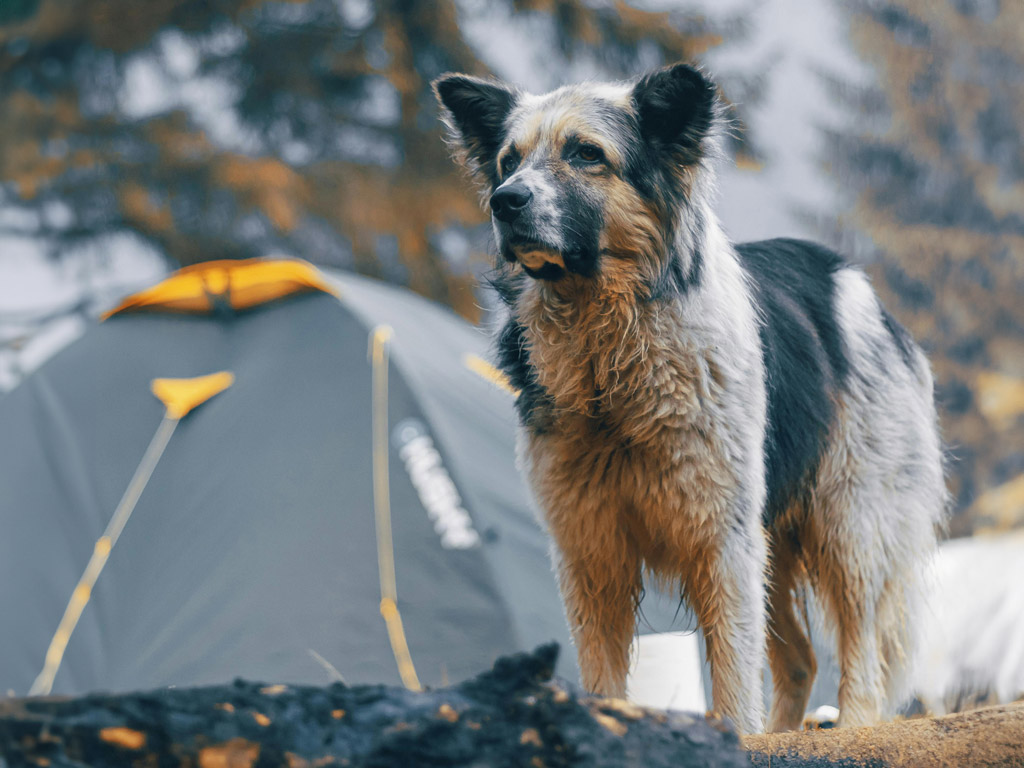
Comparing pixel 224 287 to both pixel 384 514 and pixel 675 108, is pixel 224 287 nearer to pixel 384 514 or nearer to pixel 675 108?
pixel 384 514

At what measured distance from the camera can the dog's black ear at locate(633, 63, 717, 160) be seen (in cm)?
271

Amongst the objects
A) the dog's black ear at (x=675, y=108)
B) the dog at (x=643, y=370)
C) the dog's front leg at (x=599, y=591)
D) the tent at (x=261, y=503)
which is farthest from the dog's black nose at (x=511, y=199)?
the tent at (x=261, y=503)

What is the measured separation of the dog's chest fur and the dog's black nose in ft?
1.19

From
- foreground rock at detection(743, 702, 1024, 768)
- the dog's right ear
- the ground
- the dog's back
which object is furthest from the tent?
the ground

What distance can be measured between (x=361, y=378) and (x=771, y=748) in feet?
10.3

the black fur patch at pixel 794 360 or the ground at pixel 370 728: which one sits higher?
the black fur patch at pixel 794 360

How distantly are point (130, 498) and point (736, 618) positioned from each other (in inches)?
119

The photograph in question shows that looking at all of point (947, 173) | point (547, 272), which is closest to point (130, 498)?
point (547, 272)

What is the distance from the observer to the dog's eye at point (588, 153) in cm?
271

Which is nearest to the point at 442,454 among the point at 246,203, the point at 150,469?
the point at 150,469

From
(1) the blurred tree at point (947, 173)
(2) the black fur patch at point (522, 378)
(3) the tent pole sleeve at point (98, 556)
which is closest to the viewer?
(2) the black fur patch at point (522, 378)

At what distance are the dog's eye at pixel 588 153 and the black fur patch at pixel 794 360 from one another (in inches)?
29.1

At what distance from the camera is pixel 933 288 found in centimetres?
1579

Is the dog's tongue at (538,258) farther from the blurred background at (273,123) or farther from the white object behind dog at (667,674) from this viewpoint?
the blurred background at (273,123)
